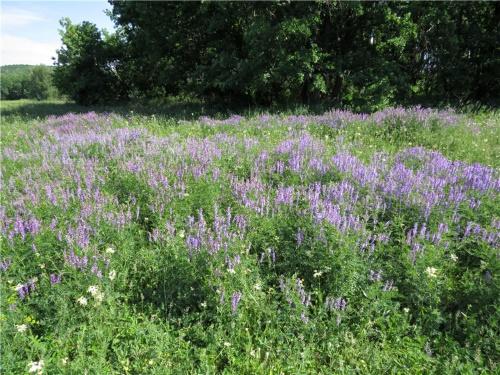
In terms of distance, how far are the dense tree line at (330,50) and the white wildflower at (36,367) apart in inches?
407

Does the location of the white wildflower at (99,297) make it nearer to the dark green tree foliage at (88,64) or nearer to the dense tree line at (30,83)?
the dark green tree foliage at (88,64)

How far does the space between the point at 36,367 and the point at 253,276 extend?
1.75 m

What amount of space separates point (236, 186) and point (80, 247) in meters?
1.86

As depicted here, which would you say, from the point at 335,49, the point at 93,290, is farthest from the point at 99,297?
the point at 335,49

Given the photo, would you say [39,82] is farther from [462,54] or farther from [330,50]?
[462,54]

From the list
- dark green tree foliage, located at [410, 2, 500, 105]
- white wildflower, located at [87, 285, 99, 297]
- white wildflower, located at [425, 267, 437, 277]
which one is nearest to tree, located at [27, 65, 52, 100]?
dark green tree foliage, located at [410, 2, 500, 105]

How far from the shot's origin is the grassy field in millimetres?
2926

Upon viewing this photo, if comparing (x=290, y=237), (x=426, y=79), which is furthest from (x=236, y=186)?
(x=426, y=79)

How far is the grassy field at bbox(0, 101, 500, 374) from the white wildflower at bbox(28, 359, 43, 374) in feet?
0.04

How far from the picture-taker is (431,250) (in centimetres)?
337

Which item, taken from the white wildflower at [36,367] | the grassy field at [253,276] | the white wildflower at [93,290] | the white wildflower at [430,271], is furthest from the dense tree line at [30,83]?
the white wildflower at [430,271]

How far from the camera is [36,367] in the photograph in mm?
2613

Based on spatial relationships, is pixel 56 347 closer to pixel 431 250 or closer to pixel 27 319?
pixel 27 319

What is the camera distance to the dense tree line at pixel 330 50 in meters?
11.6
